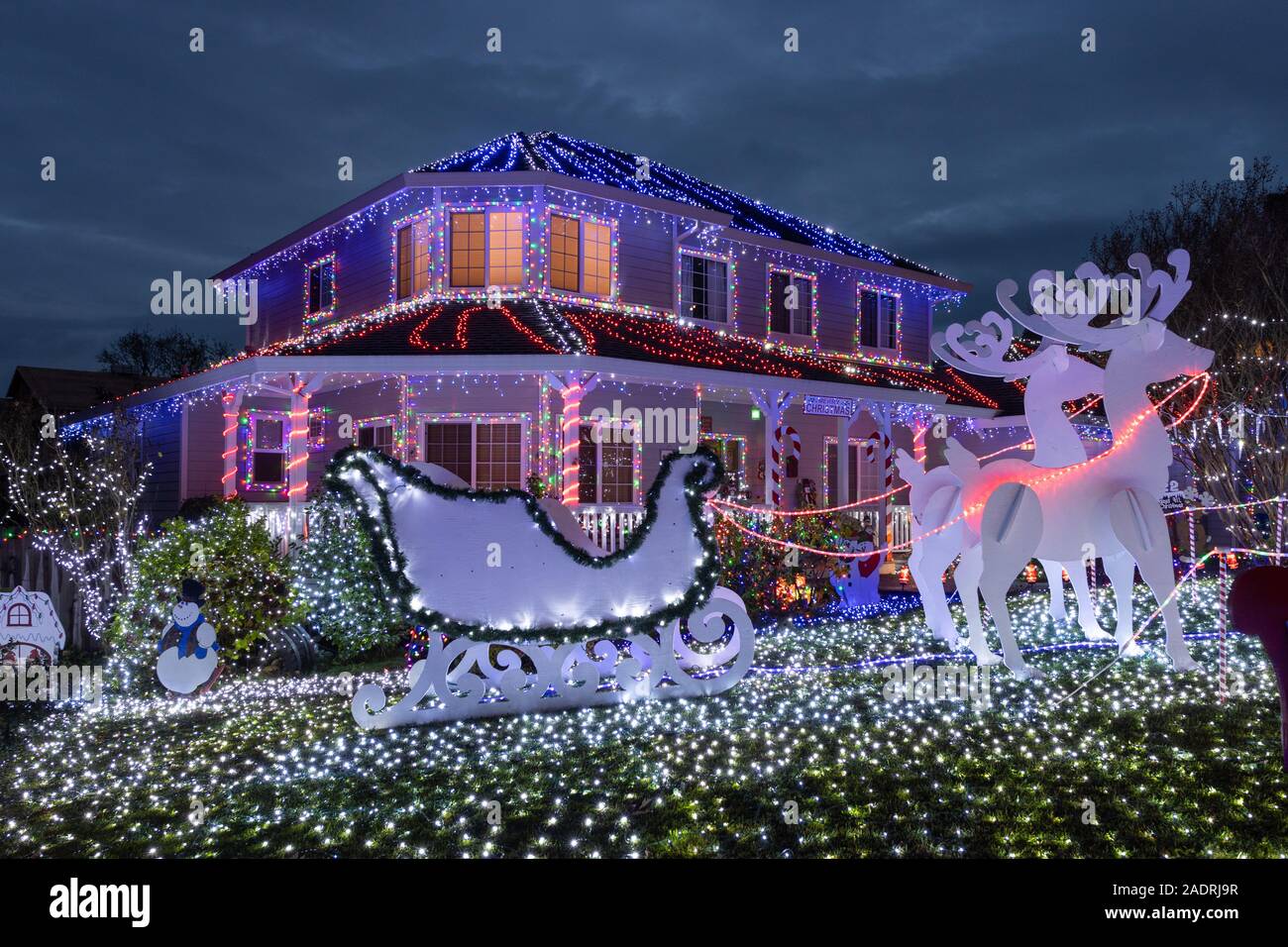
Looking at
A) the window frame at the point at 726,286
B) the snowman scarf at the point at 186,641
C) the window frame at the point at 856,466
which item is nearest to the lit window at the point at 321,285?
the window frame at the point at 726,286

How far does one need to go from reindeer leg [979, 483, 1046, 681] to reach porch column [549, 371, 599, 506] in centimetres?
718

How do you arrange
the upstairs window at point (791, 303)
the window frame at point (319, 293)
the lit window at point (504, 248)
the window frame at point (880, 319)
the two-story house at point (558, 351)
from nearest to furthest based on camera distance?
the two-story house at point (558, 351) → the lit window at point (504, 248) → the window frame at point (319, 293) → the upstairs window at point (791, 303) → the window frame at point (880, 319)

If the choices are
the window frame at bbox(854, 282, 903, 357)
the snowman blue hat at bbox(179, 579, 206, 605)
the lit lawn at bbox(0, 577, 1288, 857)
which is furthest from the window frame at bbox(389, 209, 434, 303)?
the lit lawn at bbox(0, 577, 1288, 857)

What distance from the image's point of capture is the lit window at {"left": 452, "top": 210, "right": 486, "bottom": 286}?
15.9 meters

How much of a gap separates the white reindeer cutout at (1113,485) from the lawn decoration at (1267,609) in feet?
8.14

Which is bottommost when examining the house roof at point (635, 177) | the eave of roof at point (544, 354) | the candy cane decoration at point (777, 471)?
the candy cane decoration at point (777, 471)

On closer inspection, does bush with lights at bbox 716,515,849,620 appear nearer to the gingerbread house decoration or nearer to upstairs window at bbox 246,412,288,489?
the gingerbread house decoration

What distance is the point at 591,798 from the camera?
4.83 m

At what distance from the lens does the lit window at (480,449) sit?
1574 centimetres

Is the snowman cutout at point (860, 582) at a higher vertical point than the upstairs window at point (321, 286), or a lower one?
lower

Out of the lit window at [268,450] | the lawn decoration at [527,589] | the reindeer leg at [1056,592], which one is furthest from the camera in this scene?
the lit window at [268,450]

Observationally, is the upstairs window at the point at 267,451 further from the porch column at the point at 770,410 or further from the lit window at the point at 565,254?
the porch column at the point at 770,410

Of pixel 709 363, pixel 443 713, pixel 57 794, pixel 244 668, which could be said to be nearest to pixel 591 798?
pixel 443 713
